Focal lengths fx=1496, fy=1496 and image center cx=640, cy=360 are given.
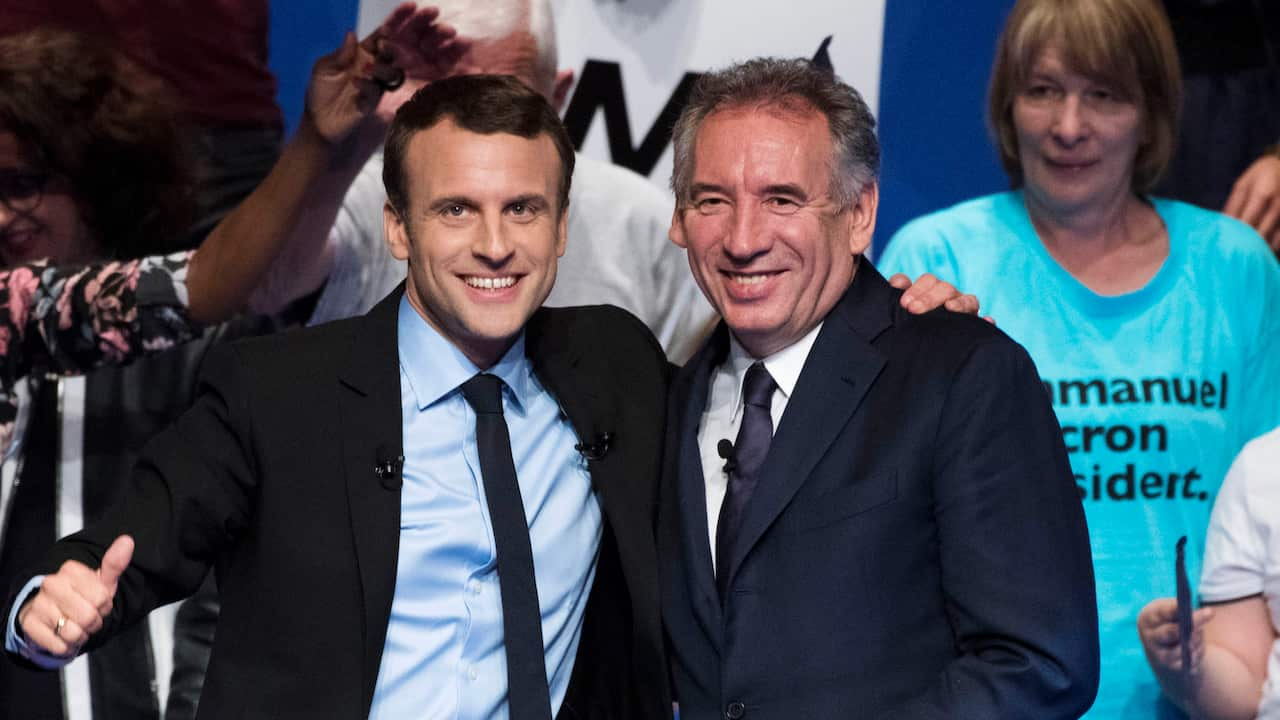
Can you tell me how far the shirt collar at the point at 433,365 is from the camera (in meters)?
2.41

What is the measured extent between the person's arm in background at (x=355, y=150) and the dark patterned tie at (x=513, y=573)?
93cm

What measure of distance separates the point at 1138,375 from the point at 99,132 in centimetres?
232

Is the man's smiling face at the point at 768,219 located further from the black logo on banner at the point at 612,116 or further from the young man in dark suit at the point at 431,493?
the black logo on banner at the point at 612,116

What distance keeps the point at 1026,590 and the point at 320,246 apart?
70.2 inches

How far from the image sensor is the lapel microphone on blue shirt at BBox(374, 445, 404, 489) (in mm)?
2295

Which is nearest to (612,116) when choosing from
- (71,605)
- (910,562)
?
(910,562)

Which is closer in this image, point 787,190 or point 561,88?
point 787,190

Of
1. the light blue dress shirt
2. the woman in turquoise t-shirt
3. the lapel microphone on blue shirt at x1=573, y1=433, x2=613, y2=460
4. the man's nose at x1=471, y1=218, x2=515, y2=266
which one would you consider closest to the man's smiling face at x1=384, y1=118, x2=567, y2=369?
the man's nose at x1=471, y1=218, x2=515, y2=266

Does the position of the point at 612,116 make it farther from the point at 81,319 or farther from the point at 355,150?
the point at 81,319

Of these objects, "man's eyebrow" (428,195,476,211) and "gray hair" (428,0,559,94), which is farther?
"gray hair" (428,0,559,94)

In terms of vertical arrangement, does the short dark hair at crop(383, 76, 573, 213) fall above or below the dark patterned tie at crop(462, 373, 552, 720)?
above

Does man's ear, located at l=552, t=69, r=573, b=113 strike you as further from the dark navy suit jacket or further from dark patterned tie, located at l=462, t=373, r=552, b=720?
Result: the dark navy suit jacket

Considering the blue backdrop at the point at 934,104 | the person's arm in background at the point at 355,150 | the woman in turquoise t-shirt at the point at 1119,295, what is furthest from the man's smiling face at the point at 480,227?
the blue backdrop at the point at 934,104

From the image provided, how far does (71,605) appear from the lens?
1985 millimetres
